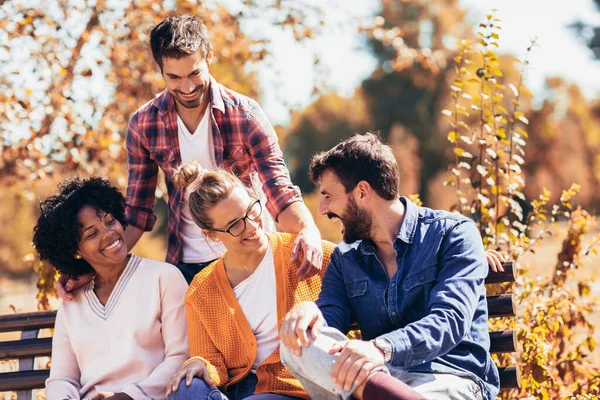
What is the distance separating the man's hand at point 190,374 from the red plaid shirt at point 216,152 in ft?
2.82

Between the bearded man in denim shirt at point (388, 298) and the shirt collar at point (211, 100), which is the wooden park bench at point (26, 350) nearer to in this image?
the shirt collar at point (211, 100)

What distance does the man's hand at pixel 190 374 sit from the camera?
3.51 m

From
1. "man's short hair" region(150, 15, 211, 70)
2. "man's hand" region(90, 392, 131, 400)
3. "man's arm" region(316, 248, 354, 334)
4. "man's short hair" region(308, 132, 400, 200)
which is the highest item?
"man's short hair" region(150, 15, 211, 70)

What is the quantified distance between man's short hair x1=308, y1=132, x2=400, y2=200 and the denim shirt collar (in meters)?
0.08

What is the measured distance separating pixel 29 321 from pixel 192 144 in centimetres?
131

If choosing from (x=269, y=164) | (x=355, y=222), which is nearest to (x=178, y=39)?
(x=269, y=164)

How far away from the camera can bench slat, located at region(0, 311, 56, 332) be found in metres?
4.52

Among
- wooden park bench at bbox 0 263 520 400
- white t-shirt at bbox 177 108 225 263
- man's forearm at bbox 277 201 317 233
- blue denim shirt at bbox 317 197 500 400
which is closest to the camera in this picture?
blue denim shirt at bbox 317 197 500 400

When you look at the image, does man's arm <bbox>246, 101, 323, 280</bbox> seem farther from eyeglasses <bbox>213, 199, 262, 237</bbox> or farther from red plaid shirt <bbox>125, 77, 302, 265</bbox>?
eyeglasses <bbox>213, 199, 262, 237</bbox>

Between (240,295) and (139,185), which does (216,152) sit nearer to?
(139,185)

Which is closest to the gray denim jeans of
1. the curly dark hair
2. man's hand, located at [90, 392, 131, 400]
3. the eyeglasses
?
the eyeglasses

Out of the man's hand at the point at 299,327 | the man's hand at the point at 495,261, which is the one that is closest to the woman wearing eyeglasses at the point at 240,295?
the man's hand at the point at 299,327

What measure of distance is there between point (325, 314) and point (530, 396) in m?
1.37

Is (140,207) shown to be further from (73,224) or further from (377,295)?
(377,295)
